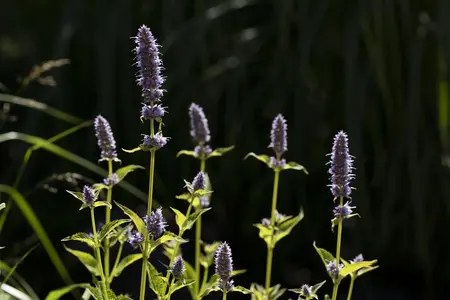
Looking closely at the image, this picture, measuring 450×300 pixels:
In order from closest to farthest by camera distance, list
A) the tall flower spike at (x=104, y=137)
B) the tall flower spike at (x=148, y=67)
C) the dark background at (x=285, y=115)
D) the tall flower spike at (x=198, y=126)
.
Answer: the tall flower spike at (x=148, y=67)
the tall flower spike at (x=104, y=137)
the tall flower spike at (x=198, y=126)
the dark background at (x=285, y=115)

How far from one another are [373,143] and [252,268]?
528 mm

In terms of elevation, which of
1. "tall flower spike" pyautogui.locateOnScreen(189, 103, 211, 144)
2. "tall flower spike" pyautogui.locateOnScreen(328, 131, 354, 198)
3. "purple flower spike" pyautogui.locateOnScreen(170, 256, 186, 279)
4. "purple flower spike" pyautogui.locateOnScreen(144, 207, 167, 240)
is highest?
"tall flower spike" pyautogui.locateOnScreen(189, 103, 211, 144)

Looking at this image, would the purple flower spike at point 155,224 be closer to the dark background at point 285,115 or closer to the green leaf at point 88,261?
the green leaf at point 88,261

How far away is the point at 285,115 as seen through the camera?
2.39 metres

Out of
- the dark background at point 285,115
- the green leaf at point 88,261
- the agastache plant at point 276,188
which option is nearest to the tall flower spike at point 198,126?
the agastache plant at point 276,188

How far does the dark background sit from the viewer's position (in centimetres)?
223

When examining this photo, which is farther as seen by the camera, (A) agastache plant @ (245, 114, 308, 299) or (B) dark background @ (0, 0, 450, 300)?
(B) dark background @ (0, 0, 450, 300)

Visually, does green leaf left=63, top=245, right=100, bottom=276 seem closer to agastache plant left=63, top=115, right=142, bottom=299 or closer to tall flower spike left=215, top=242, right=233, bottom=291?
agastache plant left=63, top=115, right=142, bottom=299

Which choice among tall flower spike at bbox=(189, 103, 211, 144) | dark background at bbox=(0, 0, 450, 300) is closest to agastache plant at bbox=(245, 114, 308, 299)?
tall flower spike at bbox=(189, 103, 211, 144)

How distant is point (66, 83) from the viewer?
8.15 feet

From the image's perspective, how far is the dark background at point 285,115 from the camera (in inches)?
87.9

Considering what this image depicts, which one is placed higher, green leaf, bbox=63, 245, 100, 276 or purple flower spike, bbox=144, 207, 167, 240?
purple flower spike, bbox=144, 207, 167, 240

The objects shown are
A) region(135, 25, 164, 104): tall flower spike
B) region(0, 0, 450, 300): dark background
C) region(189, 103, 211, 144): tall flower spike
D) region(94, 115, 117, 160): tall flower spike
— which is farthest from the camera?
region(0, 0, 450, 300): dark background

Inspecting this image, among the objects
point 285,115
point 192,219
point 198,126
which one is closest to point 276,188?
point 198,126
